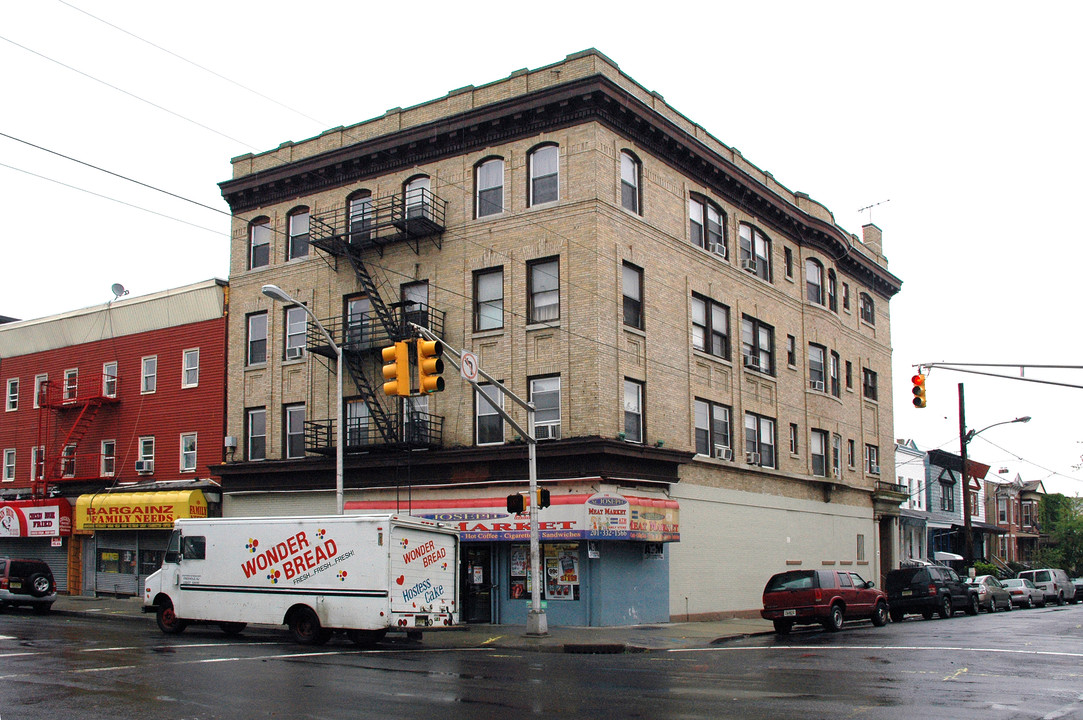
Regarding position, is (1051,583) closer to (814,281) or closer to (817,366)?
(817,366)

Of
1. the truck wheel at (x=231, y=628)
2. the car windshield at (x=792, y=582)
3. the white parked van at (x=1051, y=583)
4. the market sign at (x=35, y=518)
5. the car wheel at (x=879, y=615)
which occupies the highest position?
the market sign at (x=35, y=518)

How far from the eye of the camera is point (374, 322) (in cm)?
3066

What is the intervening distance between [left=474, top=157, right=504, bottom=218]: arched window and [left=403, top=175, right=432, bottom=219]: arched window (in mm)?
1527

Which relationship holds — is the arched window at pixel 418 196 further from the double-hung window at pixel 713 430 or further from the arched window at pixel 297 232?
the double-hung window at pixel 713 430

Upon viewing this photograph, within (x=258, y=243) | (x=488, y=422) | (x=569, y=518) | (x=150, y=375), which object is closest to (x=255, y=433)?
(x=258, y=243)

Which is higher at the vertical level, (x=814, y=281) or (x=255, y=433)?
(x=814, y=281)

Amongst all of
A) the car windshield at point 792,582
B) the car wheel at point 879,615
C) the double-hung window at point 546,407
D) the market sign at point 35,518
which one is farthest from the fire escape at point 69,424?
the car wheel at point 879,615

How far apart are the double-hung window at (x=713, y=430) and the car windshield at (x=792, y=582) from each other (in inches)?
215

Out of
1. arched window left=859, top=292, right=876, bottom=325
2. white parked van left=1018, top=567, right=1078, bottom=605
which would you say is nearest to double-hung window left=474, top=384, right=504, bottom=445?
arched window left=859, top=292, right=876, bottom=325

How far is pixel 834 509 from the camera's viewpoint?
3934cm

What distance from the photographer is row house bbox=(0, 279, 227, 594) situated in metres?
36.2

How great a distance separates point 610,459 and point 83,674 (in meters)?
14.5

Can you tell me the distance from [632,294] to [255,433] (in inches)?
555

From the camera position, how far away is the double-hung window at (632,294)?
28.5 metres
